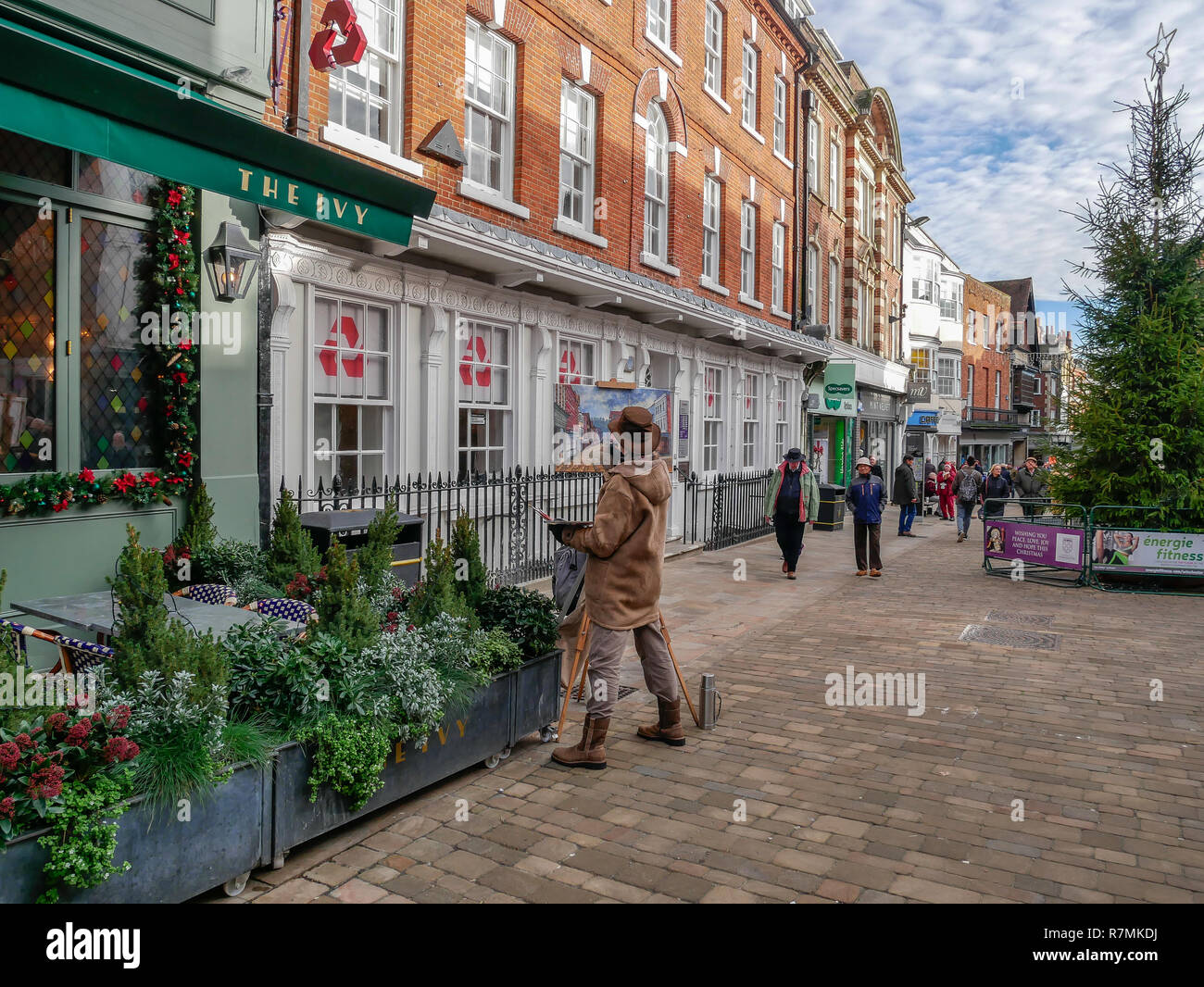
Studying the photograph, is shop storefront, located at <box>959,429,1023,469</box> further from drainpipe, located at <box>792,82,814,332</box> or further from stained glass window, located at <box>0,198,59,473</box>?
stained glass window, located at <box>0,198,59,473</box>

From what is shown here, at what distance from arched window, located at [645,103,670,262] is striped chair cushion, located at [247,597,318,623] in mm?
10519

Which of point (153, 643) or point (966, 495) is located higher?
point (966, 495)

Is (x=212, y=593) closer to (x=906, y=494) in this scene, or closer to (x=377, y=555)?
(x=377, y=555)

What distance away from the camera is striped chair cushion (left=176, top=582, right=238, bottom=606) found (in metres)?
5.86

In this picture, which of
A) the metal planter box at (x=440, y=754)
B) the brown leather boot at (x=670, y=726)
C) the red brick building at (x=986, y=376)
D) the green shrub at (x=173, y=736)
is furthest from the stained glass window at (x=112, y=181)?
the red brick building at (x=986, y=376)

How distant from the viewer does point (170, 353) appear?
6836 millimetres

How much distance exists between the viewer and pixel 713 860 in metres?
3.88

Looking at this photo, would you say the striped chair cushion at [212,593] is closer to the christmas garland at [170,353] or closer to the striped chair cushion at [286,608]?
the striped chair cushion at [286,608]

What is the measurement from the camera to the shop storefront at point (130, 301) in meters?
5.01

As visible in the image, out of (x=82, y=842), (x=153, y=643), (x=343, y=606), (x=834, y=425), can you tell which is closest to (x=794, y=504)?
(x=343, y=606)

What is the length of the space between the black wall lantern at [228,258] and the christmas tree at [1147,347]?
39.2ft

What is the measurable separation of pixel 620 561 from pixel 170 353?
414 cm
